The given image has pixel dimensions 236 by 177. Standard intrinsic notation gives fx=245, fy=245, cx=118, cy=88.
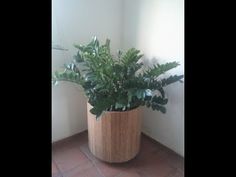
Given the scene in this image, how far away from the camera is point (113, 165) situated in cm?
169

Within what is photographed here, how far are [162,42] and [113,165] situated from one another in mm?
918

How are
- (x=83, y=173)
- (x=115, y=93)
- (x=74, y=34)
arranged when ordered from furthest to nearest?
(x=74, y=34) → (x=83, y=173) → (x=115, y=93)

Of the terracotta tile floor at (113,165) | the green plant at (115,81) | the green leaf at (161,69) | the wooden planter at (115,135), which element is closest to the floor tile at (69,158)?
the terracotta tile floor at (113,165)

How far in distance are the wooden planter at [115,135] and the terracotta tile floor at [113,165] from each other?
7 cm

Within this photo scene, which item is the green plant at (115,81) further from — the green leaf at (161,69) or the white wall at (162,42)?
the white wall at (162,42)

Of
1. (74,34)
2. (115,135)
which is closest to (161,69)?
(115,135)

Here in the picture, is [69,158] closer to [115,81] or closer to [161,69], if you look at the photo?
[115,81]

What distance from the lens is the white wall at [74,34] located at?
170 cm

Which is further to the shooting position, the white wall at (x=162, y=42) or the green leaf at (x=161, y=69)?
the white wall at (x=162, y=42)
